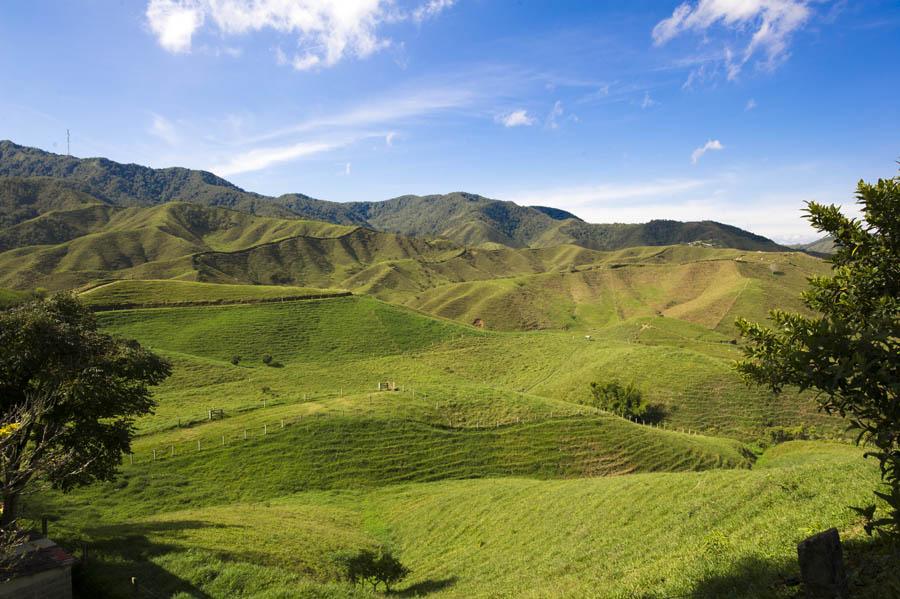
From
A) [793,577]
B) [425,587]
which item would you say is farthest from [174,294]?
[793,577]

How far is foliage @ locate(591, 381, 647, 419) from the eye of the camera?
71.9 meters

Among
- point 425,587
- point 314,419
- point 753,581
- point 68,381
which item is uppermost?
point 68,381

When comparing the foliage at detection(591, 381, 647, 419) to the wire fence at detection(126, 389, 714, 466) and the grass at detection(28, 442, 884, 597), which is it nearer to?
the wire fence at detection(126, 389, 714, 466)

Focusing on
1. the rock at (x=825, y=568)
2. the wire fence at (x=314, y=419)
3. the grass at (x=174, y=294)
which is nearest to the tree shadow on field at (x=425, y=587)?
the rock at (x=825, y=568)

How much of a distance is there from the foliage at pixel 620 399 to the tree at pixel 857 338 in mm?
63661

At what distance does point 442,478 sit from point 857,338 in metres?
40.3

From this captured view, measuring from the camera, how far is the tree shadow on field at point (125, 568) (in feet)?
62.9

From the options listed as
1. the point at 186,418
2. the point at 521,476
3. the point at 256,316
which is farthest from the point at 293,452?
the point at 256,316

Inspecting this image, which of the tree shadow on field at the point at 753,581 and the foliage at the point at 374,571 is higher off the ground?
the tree shadow on field at the point at 753,581

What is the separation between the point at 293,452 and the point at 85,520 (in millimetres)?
17408

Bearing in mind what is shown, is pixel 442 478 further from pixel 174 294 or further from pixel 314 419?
pixel 174 294

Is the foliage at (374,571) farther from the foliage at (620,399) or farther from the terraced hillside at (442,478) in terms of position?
the foliage at (620,399)

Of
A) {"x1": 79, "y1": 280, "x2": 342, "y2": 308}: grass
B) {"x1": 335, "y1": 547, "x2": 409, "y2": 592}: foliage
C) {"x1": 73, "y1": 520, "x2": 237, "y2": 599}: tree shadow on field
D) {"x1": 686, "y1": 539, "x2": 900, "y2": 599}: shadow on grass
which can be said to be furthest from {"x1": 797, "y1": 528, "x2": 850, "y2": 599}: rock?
{"x1": 79, "y1": 280, "x2": 342, "y2": 308}: grass

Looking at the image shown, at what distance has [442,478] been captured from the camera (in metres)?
45.4
